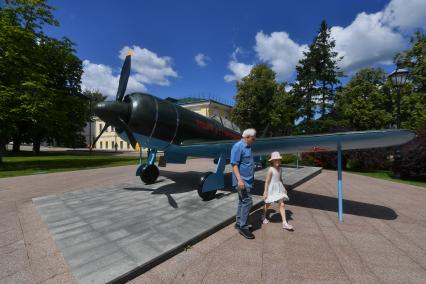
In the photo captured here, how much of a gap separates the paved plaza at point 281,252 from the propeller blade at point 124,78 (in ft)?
11.3

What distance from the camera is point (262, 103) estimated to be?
110 ft

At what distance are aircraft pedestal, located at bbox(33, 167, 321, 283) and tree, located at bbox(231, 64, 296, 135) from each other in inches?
1087

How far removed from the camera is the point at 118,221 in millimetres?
4305

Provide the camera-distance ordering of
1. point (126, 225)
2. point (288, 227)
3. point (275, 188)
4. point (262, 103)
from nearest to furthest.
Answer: point (126, 225)
point (288, 227)
point (275, 188)
point (262, 103)

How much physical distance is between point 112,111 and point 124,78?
120 centimetres

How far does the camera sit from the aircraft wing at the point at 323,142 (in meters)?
3.96

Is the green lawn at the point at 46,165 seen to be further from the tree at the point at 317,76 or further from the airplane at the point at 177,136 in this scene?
the tree at the point at 317,76

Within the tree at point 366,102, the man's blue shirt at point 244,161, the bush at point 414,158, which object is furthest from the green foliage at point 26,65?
the tree at point 366,102

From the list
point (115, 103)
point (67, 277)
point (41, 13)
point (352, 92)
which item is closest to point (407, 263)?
point (67, 277)

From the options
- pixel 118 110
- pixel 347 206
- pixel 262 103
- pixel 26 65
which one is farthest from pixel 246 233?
pixel 262 103

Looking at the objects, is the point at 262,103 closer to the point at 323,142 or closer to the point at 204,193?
the point at 204,193

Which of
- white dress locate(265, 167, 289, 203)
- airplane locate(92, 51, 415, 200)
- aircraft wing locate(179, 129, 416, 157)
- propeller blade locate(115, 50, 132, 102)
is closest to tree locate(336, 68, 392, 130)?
aircraft wing locate(179, 129, 416, 157)

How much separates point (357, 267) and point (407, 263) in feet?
2.62

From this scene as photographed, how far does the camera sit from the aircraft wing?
3.96m
